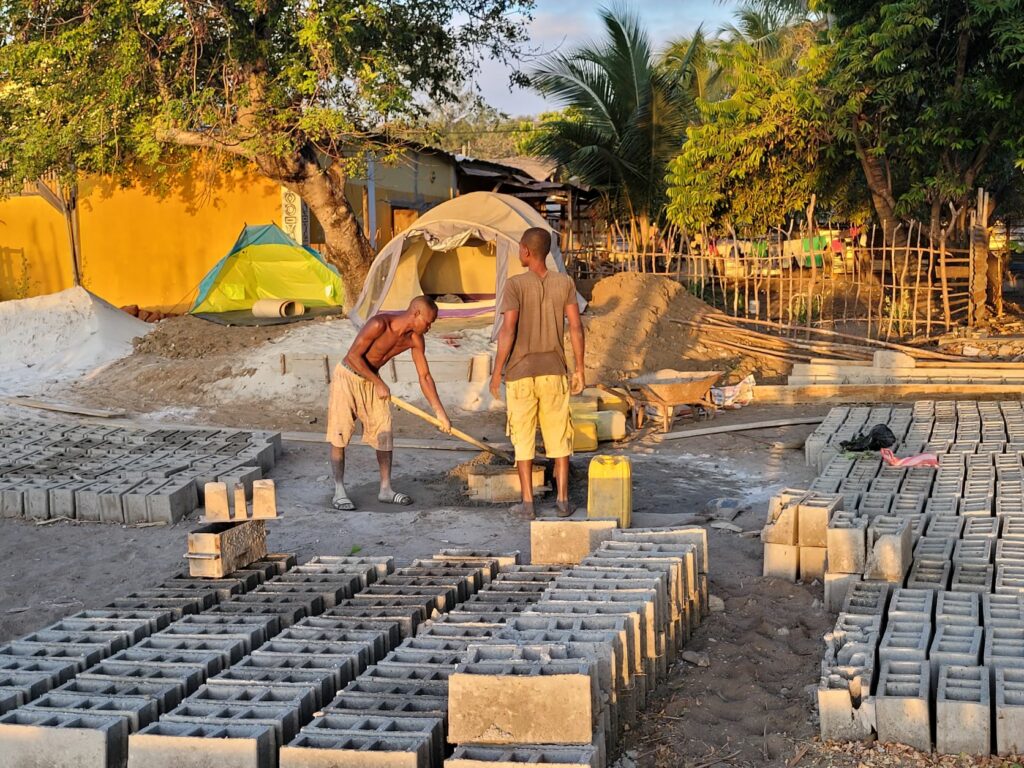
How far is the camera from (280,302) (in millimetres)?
15188

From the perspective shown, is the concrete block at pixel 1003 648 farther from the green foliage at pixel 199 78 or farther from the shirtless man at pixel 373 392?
the green foliage at pixel 199 78

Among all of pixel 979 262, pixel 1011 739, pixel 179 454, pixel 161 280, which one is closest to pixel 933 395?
pixel 979 262

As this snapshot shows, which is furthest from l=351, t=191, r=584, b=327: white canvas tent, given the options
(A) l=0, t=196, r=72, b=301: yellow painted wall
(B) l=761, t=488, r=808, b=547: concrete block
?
(B) l=761, t=488, r=808, b=547: concrete block

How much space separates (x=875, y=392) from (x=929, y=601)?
6.98 meters

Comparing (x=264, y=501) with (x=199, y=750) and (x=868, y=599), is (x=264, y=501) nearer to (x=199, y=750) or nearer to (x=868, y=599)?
(x=199, y=750)

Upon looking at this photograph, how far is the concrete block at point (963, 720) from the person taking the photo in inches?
138

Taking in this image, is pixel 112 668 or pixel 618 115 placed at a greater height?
pixel 618 115

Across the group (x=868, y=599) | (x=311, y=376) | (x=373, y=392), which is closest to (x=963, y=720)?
(x=868, y=599)

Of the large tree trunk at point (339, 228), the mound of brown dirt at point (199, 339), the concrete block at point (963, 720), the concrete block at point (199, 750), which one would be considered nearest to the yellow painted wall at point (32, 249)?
the mound of brown dirt at point (199, 339)

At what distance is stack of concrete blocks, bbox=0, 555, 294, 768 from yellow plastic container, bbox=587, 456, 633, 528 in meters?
2.32

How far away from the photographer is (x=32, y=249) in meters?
18.8

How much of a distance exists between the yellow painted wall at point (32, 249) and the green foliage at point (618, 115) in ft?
27.8

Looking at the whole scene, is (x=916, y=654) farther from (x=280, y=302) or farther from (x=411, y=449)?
(x=280, y=302)

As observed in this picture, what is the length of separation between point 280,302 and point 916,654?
489 inches
